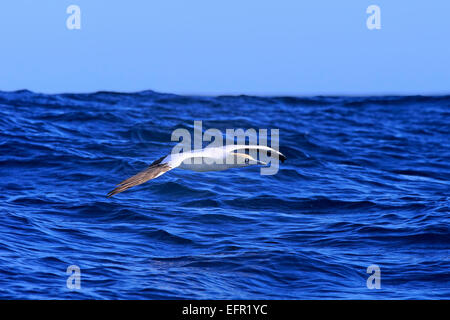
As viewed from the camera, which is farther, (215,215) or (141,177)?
(215,215)

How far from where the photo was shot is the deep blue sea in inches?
435

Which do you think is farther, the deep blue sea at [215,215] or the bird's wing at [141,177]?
the deep blue sea at [215,215]

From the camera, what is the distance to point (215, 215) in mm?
15141

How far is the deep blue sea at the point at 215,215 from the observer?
435 inches

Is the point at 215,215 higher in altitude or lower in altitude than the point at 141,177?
lower

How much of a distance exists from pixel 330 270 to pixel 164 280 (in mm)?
3055

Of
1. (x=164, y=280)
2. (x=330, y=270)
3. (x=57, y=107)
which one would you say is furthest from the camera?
(x=57, y=107)

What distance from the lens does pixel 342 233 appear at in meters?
14.2

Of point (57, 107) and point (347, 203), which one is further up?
point (57, 107)

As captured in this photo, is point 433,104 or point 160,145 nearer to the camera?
point 160,145

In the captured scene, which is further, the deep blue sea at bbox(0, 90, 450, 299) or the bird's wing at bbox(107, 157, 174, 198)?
the deep blue sea at bbox(0, 90, 450, 299)
